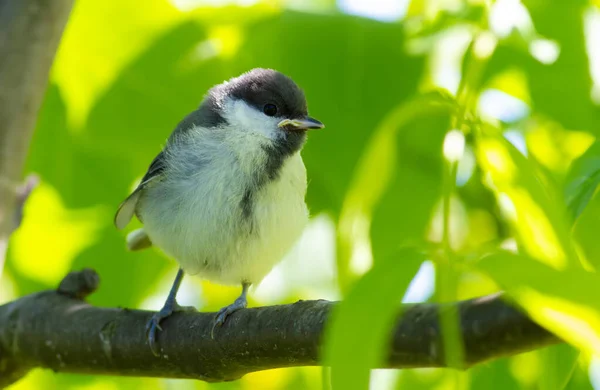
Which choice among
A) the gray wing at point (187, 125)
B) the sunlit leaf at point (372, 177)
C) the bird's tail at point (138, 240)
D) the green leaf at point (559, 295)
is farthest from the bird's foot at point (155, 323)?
the green leaf at point (559, 295)

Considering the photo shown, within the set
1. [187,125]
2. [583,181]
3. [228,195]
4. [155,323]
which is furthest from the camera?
[187,125]

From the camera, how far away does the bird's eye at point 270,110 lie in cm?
163

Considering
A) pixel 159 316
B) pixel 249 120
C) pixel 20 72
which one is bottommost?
pixel 159 316

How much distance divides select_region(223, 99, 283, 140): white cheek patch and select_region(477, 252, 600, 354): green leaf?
1.20 meters

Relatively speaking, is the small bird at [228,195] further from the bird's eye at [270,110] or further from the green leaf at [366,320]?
the green leaf at [366,320]

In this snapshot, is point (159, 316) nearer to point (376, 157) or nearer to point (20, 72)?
point (20, 72)

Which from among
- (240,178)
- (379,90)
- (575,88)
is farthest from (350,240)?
(240,178)

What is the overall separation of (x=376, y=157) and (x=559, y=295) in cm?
24

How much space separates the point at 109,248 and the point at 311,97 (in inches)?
16.8

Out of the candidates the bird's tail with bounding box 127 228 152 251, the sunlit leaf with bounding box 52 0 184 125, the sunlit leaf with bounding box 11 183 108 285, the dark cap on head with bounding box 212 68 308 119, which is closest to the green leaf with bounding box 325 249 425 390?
the sunlit leaf with bounding box 52 0 184 125

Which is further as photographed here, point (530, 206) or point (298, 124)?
point (298, 124)

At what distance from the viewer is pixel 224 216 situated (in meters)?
1.39

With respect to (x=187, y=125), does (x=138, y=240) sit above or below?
below

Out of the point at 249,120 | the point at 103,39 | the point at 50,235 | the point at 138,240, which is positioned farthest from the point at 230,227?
the point at 103,39
